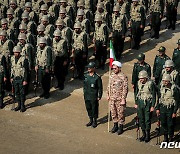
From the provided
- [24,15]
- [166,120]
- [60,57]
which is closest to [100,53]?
[60,57]

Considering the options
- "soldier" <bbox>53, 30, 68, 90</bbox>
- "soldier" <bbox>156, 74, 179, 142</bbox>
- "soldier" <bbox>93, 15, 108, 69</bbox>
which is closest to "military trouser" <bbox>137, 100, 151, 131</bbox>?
"soldier" <bbox>156, 74, 179, 142</bbox>

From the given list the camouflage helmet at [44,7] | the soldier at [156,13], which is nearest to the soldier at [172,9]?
the soldier at [156,13]

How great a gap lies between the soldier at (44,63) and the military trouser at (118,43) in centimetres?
344

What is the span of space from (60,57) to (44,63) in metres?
0.99

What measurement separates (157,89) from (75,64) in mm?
4556

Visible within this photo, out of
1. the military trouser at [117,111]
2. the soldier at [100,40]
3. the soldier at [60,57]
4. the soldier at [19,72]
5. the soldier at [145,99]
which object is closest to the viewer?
the soldier at [145,99]

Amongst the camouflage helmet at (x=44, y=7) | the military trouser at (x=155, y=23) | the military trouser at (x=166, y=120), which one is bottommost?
the military trouser at (x=166, y=120)

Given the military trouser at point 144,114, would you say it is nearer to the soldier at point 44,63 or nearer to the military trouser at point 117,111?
the military trouser at point 117,111

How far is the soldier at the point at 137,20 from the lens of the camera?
17750mm

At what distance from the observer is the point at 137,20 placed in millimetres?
17844

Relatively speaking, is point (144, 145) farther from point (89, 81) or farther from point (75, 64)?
point (75, 64)

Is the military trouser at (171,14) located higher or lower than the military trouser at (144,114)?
higher

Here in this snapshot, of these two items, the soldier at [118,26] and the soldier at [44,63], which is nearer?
the soldier at [44,63]

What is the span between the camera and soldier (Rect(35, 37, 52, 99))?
14.6m
